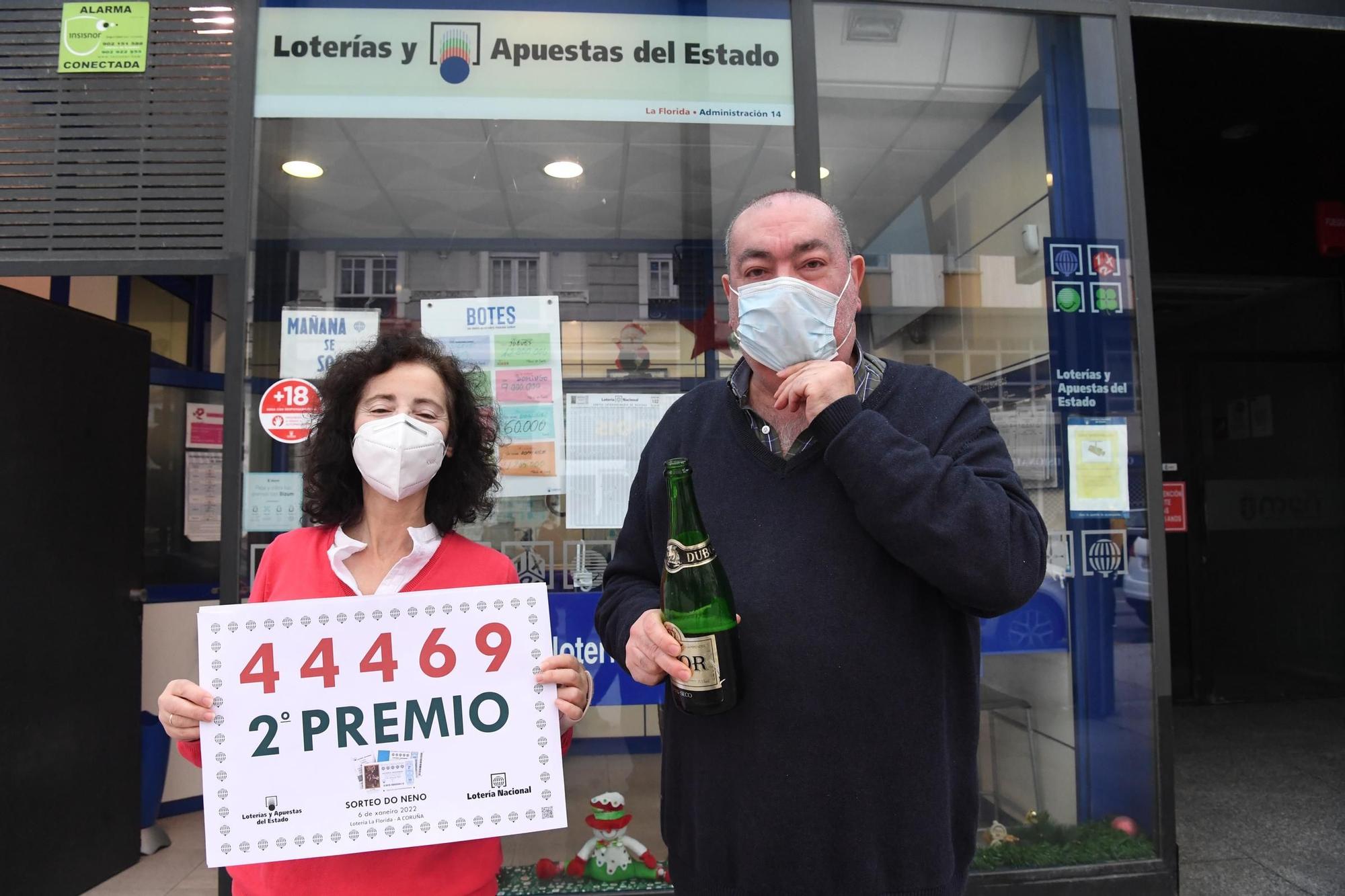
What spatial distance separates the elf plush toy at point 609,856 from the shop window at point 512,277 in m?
2.20

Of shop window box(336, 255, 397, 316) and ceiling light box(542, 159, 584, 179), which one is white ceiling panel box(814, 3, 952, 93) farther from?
shop window box(336, 255, 397, 316)

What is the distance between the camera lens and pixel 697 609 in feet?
5.22

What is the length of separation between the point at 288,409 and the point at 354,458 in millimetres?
1727

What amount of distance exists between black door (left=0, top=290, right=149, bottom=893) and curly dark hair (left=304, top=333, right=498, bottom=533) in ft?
8.36

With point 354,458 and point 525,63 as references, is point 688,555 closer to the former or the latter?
point 354,458

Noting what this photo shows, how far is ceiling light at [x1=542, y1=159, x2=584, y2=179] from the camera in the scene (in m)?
3.66

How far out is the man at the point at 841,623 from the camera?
134cm

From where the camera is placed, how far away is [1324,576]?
6590 millimetres

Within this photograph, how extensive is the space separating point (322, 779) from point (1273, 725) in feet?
22.2

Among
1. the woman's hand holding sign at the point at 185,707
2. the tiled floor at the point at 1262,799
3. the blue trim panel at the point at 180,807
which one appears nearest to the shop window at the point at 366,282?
the woman's hand holding sign at the point at 185,707

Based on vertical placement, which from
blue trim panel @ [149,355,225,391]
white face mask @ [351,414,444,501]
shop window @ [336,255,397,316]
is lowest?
white face mask @ [351,414,444,501]

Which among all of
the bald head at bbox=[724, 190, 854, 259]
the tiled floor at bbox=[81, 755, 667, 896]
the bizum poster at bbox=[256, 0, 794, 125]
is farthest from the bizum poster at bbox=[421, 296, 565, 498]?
the bald head at bbox=[724, 190, 854, 259]

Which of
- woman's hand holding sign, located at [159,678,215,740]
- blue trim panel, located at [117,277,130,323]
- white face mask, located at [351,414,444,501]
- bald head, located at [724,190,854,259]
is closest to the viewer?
woman's hand holding sign, located at [159,678,215,740]

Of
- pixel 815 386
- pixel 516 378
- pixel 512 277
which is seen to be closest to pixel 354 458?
pixel 815 386
